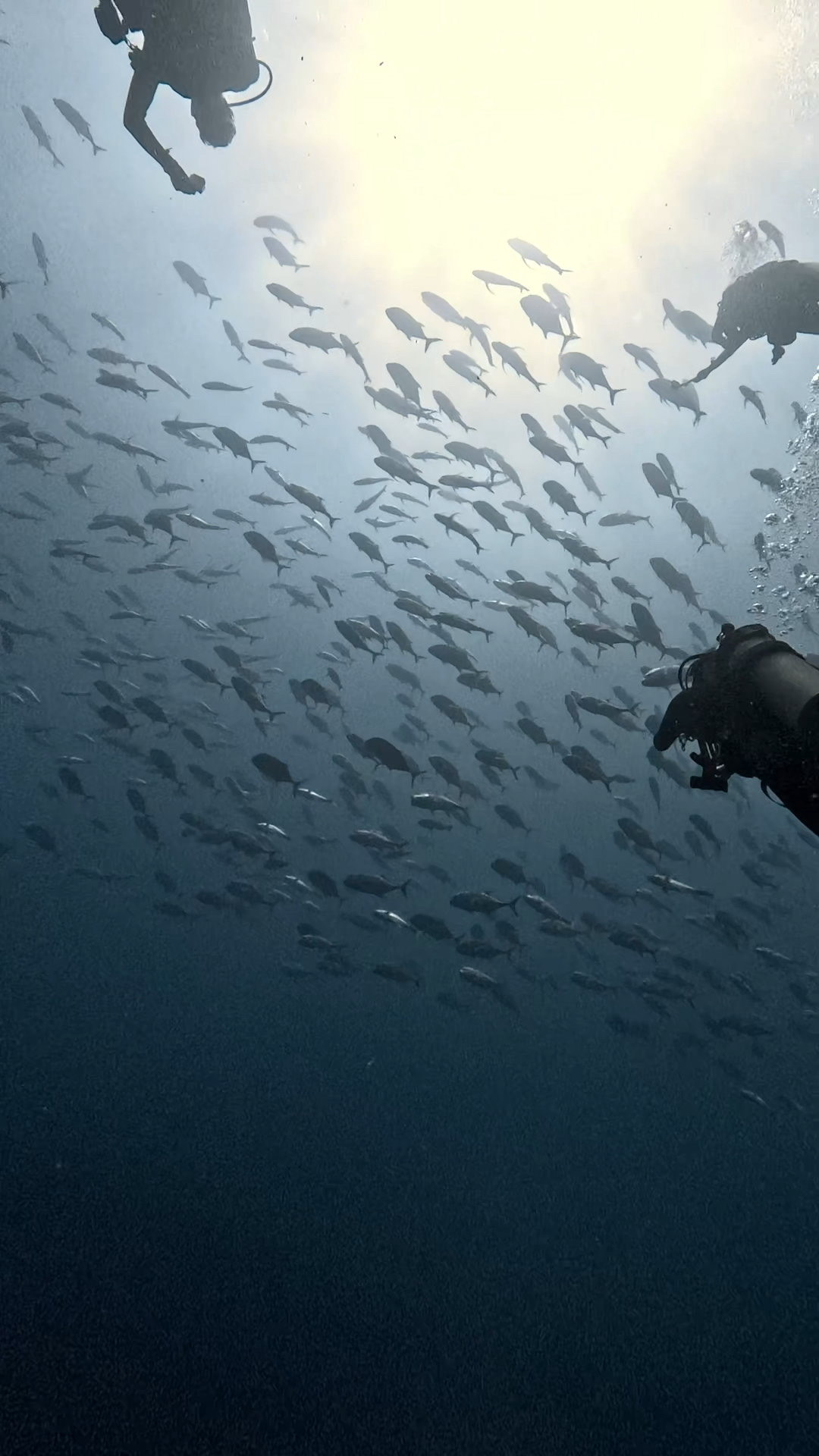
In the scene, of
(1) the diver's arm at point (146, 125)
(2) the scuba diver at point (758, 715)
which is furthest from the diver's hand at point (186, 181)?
(2) the scuba diver at point (758, 715)

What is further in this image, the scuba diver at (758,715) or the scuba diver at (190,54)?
the scuba diver at (190,54)

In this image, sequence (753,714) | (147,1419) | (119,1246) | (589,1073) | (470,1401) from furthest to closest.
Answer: (589,1073), (119,1246), (470,1401), (147,1419), (753,714)

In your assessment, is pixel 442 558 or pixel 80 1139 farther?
pixel 442 558

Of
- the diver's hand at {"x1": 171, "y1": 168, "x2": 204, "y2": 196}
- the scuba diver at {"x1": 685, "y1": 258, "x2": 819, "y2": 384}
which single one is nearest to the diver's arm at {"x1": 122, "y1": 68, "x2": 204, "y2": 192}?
the diver's hand at {"x1": 171, "y1": 168, "x2": 204, "y2": 196}

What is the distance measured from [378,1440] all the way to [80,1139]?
31.5 ft

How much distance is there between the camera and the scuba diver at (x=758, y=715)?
2.29m

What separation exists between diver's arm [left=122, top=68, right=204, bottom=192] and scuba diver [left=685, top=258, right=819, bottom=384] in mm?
3357

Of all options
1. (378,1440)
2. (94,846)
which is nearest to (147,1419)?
(378,1440)

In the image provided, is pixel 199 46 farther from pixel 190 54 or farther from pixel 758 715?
pixel 758 715

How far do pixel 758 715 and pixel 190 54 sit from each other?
12.8 feet

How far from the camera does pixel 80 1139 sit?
16734mm

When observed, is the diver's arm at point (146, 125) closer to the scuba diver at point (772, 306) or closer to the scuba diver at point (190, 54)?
the scuba diver at point (190, 54)

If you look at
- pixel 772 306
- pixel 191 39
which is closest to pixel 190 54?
pixel 191 39

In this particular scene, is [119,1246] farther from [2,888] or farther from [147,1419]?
[2,888]
